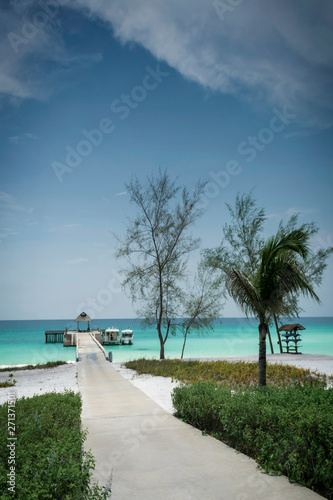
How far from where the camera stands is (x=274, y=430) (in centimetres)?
511

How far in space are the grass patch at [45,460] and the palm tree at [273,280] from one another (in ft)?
18.9

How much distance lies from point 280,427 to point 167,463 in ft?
5.54

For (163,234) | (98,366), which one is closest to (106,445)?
(98,366)

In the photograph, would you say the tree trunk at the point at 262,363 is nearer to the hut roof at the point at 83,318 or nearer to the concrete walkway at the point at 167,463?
the concrete walkway at the point at 167,463

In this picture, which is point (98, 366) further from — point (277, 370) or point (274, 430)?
point (274, 430)

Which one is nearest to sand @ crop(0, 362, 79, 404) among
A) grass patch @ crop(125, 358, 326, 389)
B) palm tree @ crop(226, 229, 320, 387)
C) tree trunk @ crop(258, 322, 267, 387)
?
grass patch @ crop(125, 358, 326, 389)

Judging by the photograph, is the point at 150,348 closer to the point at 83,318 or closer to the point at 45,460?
the point at 83,318

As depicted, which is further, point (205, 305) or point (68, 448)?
point (205, 305)

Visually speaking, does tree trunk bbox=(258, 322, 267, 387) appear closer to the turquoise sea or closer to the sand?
the turquoise sea

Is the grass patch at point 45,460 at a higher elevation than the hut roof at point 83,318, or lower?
higher

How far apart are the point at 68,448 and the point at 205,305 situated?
734 inches

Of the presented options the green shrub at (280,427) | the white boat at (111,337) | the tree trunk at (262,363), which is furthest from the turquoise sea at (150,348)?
the green shrub at (280,427)

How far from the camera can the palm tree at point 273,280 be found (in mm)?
9500

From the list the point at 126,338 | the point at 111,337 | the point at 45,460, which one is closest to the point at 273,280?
the point at 45,460
